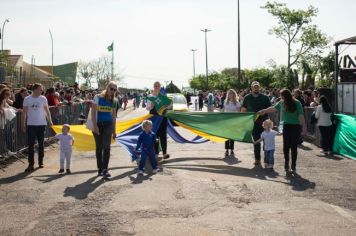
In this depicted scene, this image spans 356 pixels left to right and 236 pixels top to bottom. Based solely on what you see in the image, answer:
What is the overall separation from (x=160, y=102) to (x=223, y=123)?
1.59 meters

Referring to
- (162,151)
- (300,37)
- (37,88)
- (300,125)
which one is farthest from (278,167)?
(300,37)

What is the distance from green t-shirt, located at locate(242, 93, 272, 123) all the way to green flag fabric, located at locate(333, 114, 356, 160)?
2.48 meters

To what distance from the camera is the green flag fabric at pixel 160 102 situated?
12109mm

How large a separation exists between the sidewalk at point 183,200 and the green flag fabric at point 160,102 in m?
1.40

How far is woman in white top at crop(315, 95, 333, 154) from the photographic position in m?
13.9

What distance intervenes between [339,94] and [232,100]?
270 inches

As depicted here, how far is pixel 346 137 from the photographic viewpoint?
13.3m

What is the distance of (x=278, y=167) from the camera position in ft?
36.5

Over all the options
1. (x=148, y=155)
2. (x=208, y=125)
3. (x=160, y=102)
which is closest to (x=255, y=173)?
(x=148, y=155)

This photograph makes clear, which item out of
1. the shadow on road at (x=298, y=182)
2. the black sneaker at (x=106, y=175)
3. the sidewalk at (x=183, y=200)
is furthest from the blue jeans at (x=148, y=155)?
the shadow on road at (x=298, y=182)

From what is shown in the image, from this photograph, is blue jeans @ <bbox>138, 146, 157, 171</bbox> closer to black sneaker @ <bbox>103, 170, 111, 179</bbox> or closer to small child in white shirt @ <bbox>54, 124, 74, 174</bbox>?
black sneaker @ <bbox>103, 170, 111, 179</bbox>

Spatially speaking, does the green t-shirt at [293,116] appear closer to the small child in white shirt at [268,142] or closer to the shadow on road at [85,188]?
the small child in white shirt at [268,142]

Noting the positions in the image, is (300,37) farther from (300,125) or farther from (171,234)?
(171,234)

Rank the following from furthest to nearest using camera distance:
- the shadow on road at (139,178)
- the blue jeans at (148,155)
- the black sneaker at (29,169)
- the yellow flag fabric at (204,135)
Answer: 1. the yellow flag fabric at (204,135)
2. the black sneaker at (29,169)
3. the blue jeans at (148,155)
4. the shadow on road at (139,178)
